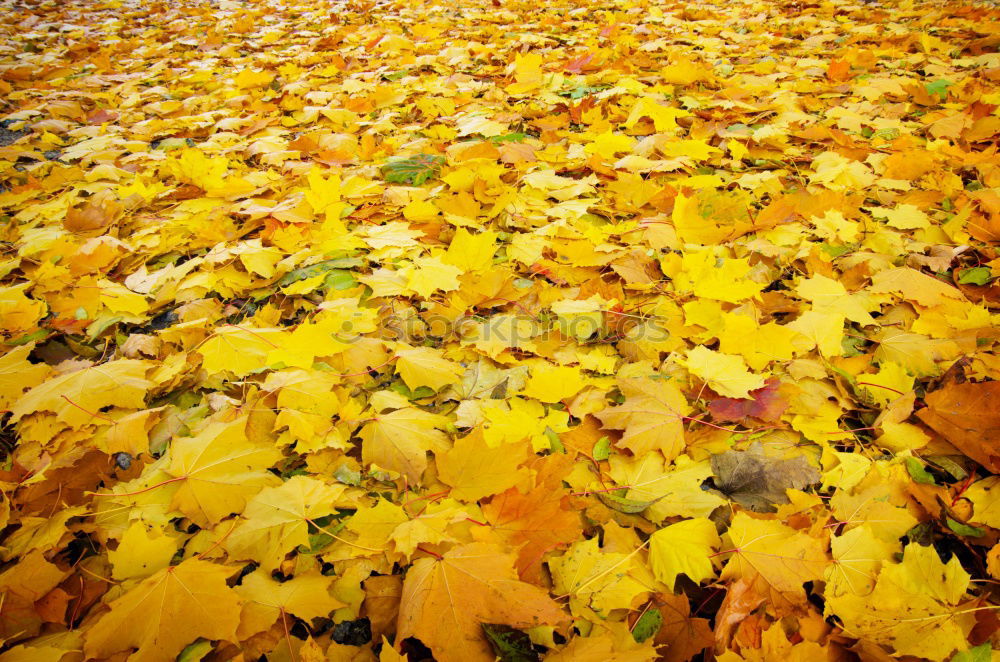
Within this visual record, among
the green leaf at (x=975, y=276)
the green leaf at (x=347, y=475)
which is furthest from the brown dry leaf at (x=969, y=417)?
the green leaf at (x=347, y=475)

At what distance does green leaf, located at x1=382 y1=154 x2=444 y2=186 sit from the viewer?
7.30ft

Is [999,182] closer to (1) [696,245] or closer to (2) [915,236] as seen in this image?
(2) [915,236]

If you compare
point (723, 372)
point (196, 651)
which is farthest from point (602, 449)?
point (196, 651)

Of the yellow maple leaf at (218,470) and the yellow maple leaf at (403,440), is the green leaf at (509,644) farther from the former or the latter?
the yellow maple leaf at (218,470)

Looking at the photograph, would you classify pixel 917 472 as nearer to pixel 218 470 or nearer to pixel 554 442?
pixel 554 442

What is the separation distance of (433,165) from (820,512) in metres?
1.98

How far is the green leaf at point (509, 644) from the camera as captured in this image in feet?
2.76

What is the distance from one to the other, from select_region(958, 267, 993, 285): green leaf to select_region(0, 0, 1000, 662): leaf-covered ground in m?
0.01

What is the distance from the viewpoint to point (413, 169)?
226 cm

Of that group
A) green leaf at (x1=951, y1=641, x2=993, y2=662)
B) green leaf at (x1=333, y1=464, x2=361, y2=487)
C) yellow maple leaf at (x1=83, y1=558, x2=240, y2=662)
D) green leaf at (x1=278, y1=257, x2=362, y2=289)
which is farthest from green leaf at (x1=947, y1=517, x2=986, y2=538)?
green leaf at (x1=278, y1=257, x2=362, y2=289)

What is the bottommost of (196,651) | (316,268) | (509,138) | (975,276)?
(196,651)

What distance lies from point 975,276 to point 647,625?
153 centimetres

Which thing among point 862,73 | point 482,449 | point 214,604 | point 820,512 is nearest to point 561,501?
point 482,449

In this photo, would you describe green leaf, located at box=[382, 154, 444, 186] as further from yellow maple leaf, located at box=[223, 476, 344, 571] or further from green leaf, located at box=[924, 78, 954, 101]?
green leaf, located at box=[924, 78, 954, 101]
